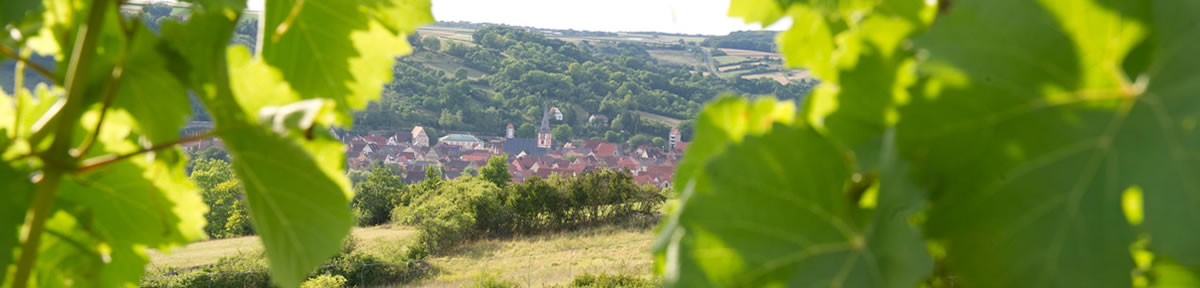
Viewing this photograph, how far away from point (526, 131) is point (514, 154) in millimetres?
1161

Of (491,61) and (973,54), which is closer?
(973,54)

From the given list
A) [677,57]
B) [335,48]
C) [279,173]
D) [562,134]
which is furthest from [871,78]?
[677,57]

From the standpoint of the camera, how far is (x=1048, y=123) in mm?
121

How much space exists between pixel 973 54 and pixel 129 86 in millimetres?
295

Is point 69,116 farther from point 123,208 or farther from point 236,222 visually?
point 236,222

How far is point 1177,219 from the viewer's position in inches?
4.6

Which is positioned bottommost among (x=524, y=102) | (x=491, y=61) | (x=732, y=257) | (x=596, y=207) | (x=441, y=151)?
(x=732, y=257)

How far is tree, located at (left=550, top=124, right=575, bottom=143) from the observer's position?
22.9 meters

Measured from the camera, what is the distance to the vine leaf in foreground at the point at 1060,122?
12cm

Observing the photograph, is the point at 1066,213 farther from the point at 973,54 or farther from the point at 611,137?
the point at 611,137

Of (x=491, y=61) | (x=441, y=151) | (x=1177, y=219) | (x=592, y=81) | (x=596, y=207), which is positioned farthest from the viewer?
(x=491, y=61)

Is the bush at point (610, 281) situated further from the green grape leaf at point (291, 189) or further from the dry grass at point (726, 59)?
the dry grass at point (726, 59)

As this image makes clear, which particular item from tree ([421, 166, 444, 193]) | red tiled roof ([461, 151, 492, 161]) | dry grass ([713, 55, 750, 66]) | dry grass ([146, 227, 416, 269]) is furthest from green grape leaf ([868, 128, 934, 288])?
dry grass ([713, 55, 750, 66])

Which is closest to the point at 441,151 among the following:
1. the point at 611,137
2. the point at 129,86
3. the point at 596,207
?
the point at 611,137
